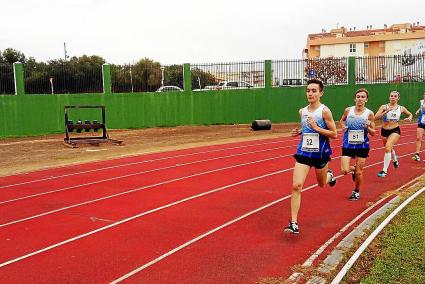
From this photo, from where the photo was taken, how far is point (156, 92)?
78.9 feet

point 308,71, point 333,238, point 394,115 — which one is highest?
point 308,71

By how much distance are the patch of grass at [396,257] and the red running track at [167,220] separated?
2.26 feet

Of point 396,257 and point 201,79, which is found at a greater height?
point 201,79

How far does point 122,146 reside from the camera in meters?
17.4

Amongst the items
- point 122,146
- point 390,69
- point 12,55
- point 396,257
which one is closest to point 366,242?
point 396,257

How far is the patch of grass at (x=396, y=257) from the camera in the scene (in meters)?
4.61

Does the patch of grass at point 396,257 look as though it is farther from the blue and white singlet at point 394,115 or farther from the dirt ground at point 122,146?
the dirt ground at point 122,146

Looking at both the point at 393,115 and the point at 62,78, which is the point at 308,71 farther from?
the point at 393,115

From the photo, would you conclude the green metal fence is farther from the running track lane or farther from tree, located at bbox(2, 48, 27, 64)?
tree, located at bbox(2, 48, 27, 64)

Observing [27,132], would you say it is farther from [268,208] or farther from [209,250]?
[209,250]

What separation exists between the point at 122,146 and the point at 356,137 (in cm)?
1071

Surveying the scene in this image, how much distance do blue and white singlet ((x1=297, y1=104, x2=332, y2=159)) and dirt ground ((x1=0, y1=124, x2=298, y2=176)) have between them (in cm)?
862

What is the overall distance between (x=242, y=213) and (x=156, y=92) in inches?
678

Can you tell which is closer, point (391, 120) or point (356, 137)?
point (356, 137)
